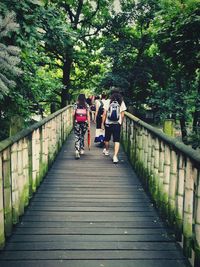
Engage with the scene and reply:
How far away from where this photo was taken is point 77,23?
2688 centimetres

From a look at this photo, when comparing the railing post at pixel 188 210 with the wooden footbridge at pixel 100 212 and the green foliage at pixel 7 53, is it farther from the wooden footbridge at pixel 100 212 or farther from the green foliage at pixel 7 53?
the green foliage at pixel 7 53

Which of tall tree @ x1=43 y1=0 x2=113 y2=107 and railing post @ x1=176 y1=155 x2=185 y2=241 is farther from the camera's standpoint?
tall tree @ x1=43 y1=0 x2=113 y2=107

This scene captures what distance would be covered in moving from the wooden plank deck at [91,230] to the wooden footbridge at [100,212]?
10 mm

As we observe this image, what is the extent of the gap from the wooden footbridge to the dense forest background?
105 centimetres

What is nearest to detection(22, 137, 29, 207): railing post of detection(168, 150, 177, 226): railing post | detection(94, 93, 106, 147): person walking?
detection(168, 150, 177, 226): railing post

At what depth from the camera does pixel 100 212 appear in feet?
17.9

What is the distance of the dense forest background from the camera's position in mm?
5652

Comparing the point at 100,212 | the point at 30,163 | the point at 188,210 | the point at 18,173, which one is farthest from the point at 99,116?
the point at 188,210

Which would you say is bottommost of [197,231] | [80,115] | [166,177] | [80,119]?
[197,231]

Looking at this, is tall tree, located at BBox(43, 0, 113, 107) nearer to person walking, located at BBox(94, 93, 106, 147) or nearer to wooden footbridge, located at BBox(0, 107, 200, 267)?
person walking, located at BBox(94, 93, 106, 147)

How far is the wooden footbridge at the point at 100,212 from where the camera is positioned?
388cm

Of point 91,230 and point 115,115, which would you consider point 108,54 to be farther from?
point 91,230

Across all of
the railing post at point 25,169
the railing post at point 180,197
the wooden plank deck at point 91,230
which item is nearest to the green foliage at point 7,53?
the railing post at point 25,169

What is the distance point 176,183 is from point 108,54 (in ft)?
62.4
